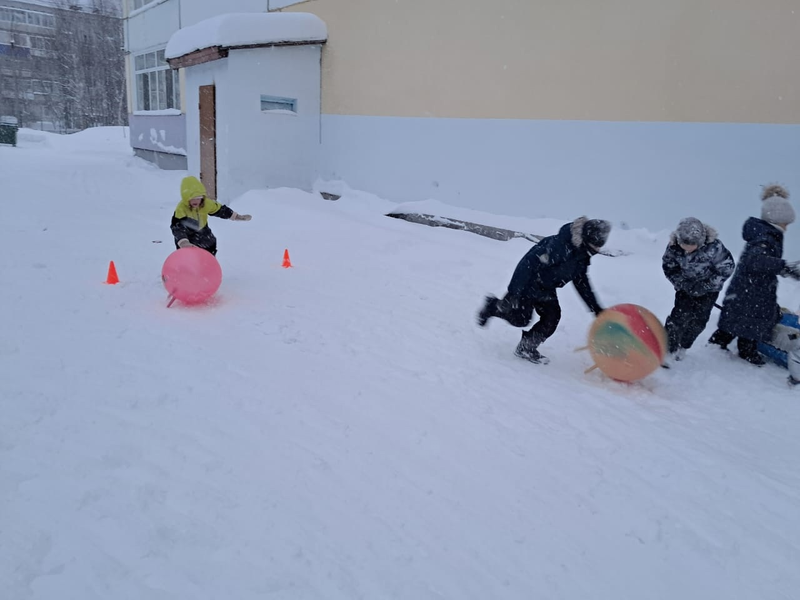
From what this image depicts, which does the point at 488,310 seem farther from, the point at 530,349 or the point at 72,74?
the point at 72,74

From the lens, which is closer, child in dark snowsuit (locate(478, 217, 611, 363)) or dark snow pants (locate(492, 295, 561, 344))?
child in dark snowsuit (locate(478, 217, 611, 363))

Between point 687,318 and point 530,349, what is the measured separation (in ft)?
4.70

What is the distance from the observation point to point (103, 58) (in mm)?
47562

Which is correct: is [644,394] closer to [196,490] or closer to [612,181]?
[196,490]

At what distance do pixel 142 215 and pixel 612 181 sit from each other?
9313 millimetres

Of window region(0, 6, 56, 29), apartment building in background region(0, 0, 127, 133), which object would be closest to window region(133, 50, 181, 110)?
apartment building in background region(0, 0, 127, 133)

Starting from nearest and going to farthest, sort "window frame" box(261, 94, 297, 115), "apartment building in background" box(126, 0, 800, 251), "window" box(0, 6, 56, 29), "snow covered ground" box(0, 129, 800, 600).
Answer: "snow covered ground" box(0, 129, 800, 600) → "apartment building in background" box(126, 0, 800, 251) → "window frame" box(261, 94, 297, 115) → "window" box(0, 6, 56, 29)

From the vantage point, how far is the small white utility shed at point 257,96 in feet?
42.5

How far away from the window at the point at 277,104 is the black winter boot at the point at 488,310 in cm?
1002

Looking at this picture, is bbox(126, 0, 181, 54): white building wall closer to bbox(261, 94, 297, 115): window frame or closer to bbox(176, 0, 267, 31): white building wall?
bbox(176, 0, 267, 31): white building wall

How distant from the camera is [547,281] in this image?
16.4 ft

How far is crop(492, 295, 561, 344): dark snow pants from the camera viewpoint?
16.8ft

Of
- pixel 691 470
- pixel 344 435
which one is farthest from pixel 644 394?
pixel 344 435

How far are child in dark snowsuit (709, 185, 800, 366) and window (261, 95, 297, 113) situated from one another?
36.4ft
